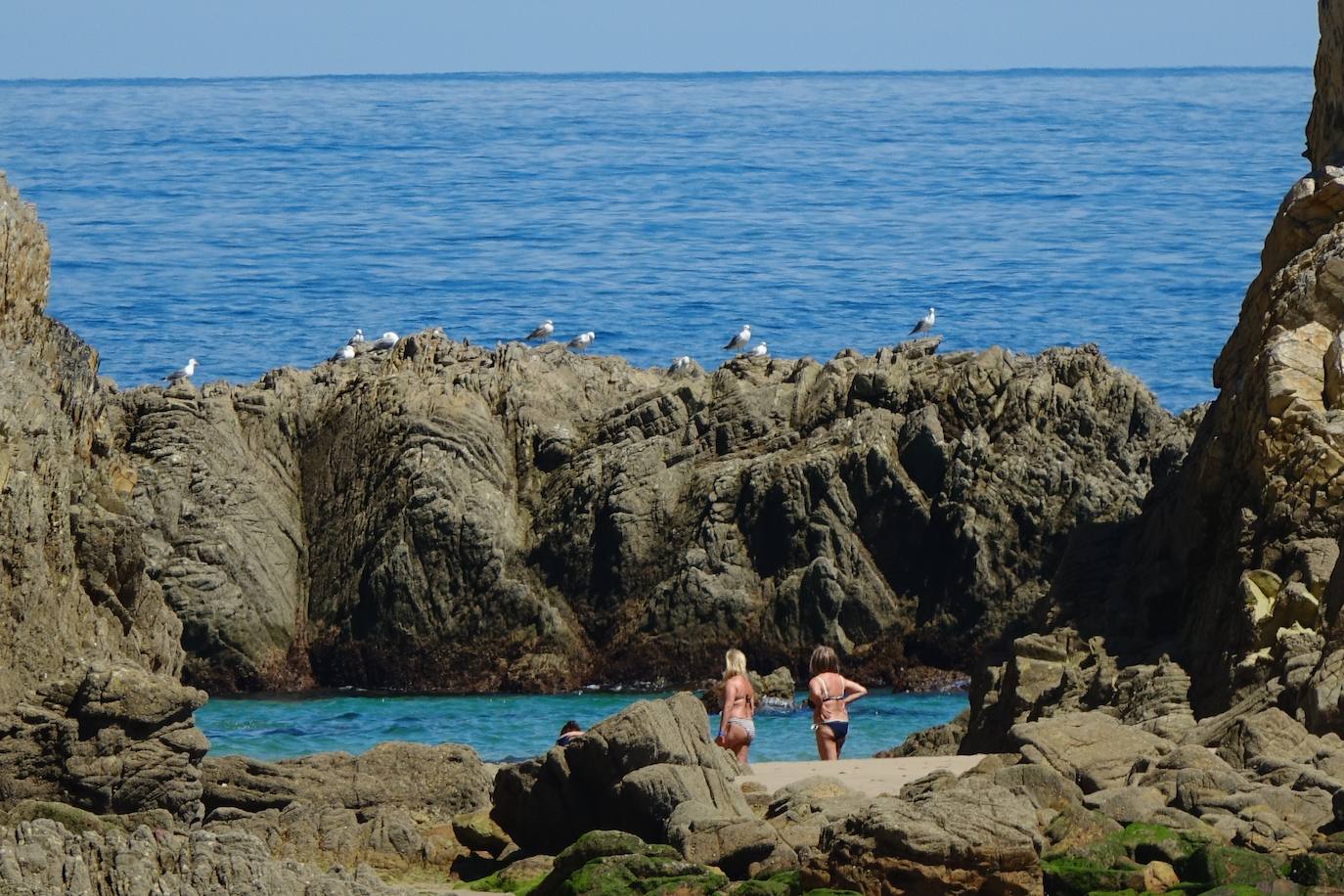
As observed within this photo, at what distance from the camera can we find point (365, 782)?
16.5 m

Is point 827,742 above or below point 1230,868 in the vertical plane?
above

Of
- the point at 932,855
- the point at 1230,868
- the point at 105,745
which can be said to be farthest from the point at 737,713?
→ the point at 1230,868

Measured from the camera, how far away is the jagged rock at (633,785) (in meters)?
14.3

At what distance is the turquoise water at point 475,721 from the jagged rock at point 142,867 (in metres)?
11.7

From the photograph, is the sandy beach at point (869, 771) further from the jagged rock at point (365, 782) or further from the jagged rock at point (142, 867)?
the jagged rock at point (142, 867)

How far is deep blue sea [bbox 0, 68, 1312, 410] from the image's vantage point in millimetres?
56469

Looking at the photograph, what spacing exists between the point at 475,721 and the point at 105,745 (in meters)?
10.1

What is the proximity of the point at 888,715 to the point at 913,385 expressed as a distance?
5756 millimetres

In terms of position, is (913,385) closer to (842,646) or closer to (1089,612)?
(842,646)

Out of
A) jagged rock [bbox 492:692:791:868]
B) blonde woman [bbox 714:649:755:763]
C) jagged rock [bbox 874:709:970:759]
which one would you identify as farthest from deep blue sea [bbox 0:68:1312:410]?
jagged rock [bbox 492:692:791:868]

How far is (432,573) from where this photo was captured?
91.9 ft

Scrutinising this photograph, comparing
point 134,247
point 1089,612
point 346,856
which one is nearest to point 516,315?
point 134,247

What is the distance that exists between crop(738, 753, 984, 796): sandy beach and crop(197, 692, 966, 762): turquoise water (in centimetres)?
490

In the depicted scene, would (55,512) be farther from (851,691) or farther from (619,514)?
(619,514)
